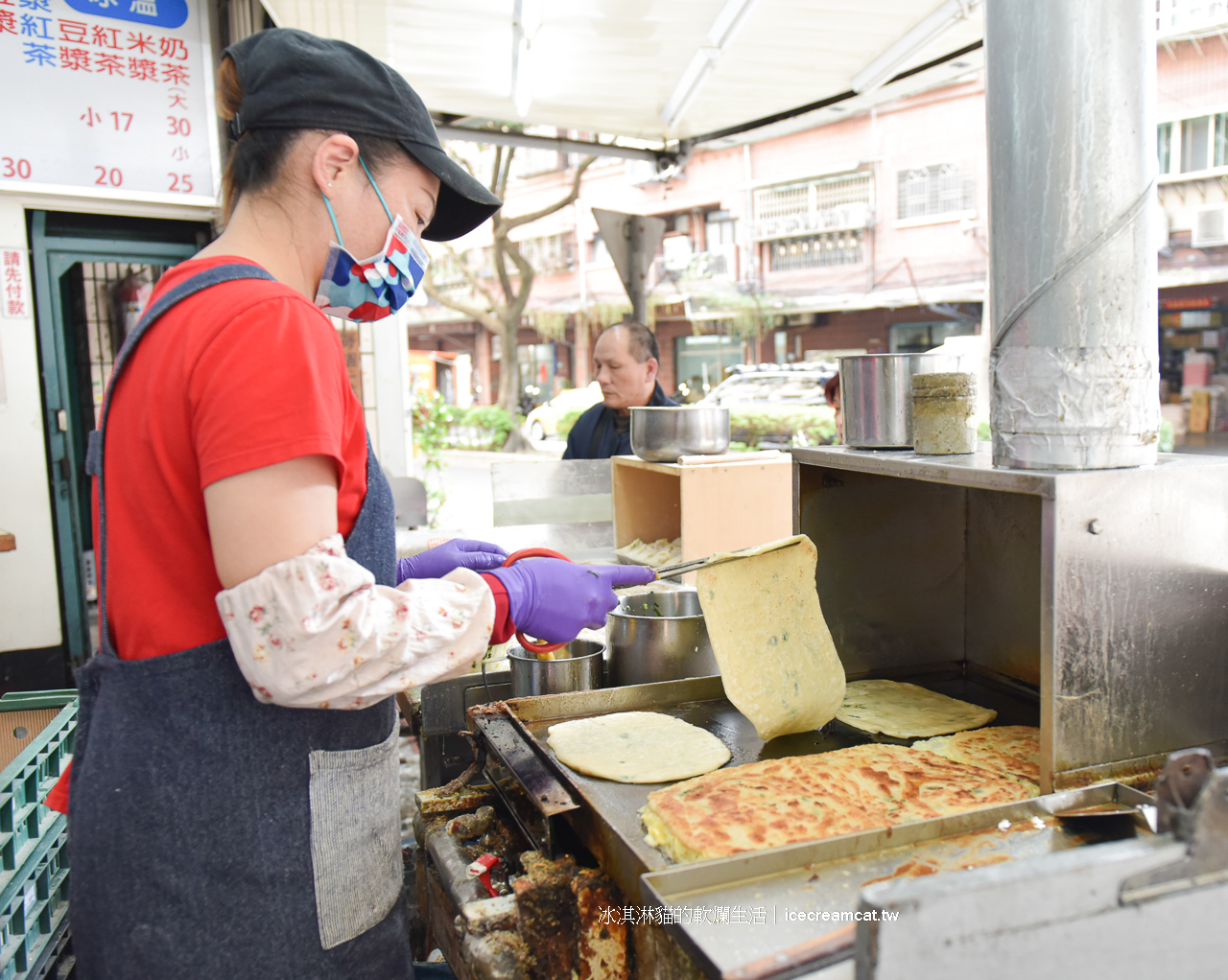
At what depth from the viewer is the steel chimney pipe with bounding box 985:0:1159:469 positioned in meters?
1.26

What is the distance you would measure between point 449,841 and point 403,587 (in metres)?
0.57

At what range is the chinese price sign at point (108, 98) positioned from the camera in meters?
4.15

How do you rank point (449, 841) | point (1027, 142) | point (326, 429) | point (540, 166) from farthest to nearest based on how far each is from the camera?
1. point (540, 166)
2. point (449, 841)
3. point (1027, 142)
4. point (326, 429)

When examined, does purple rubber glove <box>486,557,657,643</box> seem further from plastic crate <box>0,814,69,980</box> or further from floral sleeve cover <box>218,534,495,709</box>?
plastic crate <box>0,814,69,980</box>

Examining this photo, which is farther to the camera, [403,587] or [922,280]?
[922,280]

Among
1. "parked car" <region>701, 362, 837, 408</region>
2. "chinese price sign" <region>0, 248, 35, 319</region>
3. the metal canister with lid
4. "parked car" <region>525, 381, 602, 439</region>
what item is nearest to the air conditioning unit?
"parked car" <region>701, 362, 837, 408</region>

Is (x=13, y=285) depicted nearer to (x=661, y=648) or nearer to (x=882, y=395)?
(x=661, y=648)

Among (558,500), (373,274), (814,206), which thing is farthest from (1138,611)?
(814,206)

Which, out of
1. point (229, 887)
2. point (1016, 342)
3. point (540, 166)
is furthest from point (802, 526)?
point (540, 166)

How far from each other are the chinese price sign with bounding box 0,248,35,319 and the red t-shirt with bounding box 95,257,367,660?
4.19 metres

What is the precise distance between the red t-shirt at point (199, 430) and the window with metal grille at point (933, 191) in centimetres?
1754

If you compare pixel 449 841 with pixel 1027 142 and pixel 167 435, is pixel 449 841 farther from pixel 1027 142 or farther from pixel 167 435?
pixel 1027 142

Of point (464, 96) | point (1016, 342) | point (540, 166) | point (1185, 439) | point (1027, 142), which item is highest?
point (540, 166)

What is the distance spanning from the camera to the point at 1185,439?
15836mm
